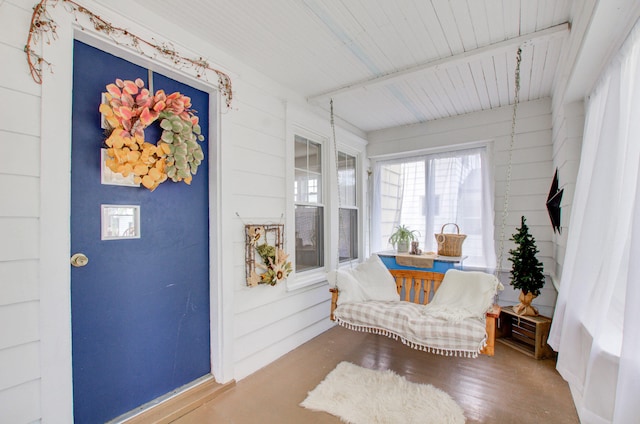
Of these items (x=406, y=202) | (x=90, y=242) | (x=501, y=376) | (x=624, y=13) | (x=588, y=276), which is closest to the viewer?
(x=624, y=13)

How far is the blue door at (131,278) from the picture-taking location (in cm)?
167

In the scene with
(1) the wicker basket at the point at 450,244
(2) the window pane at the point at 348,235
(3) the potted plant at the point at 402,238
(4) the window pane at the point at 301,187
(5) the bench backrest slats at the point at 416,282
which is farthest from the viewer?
(2) the window pane at the point at 348,235

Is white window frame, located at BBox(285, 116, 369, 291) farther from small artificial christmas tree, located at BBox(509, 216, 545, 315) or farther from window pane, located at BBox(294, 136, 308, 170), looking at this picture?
small artificial christmas tree, located at BBox(509, 216, 545, 315)

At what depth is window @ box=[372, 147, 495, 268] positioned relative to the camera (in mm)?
3586

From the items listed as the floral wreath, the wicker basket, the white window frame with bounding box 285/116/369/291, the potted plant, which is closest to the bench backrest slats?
the wicker basket

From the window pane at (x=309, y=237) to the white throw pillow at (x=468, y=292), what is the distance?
4.39 ft

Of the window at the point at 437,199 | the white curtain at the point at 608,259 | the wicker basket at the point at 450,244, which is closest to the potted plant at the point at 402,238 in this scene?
the window at the point at 437,199

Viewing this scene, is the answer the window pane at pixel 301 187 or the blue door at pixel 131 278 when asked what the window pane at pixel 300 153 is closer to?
the window pane at pixel 301 187

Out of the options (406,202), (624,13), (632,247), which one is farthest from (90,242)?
(406,202)

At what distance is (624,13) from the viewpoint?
1.45m

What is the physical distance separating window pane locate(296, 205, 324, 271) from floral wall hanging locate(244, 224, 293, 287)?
0.42 metres

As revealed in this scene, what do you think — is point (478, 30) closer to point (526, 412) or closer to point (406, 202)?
point (406, 202)

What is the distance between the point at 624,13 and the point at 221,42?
237 centimetres

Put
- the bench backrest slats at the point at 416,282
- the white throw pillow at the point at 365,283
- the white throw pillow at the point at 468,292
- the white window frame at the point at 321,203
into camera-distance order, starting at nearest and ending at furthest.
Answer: the white throw pillow at the point at 468,292
the white throw pillow at the point at 365,283
the white window frame at the point at 321,203
the bench backrest slats at the point at 416,282
